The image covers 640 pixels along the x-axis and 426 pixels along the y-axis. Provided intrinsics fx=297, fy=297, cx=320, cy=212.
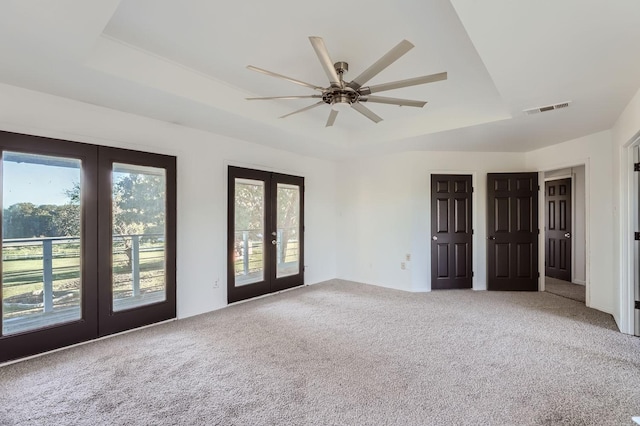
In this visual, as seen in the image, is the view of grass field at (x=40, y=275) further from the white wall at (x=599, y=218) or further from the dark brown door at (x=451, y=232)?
the white wall at (x=599, y=218)

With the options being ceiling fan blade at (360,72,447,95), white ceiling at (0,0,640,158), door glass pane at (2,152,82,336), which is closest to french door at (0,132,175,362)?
door glass pane at (2,152,82,336)

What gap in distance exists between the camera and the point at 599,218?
4.16m

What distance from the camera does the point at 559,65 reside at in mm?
2322

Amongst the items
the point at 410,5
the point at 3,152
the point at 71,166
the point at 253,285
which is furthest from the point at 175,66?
the point at 253,285

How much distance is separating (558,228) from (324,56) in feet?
21.6

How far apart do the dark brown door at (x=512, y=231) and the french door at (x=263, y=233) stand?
11.2 feet

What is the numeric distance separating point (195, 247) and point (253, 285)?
1131 millimetres

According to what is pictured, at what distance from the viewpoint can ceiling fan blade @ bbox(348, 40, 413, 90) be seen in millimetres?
1825

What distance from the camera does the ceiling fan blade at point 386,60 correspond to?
183cm

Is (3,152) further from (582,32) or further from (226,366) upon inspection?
(582,32)

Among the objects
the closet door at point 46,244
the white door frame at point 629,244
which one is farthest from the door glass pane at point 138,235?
the white door frame at point 629,244

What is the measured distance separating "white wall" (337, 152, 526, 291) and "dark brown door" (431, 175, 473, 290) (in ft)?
0.33

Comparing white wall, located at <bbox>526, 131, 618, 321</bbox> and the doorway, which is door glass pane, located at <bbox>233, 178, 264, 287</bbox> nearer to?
white wall, located at <bbox>526, 131, 618, 321</bbox>

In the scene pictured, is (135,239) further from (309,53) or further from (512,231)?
(512,231)
